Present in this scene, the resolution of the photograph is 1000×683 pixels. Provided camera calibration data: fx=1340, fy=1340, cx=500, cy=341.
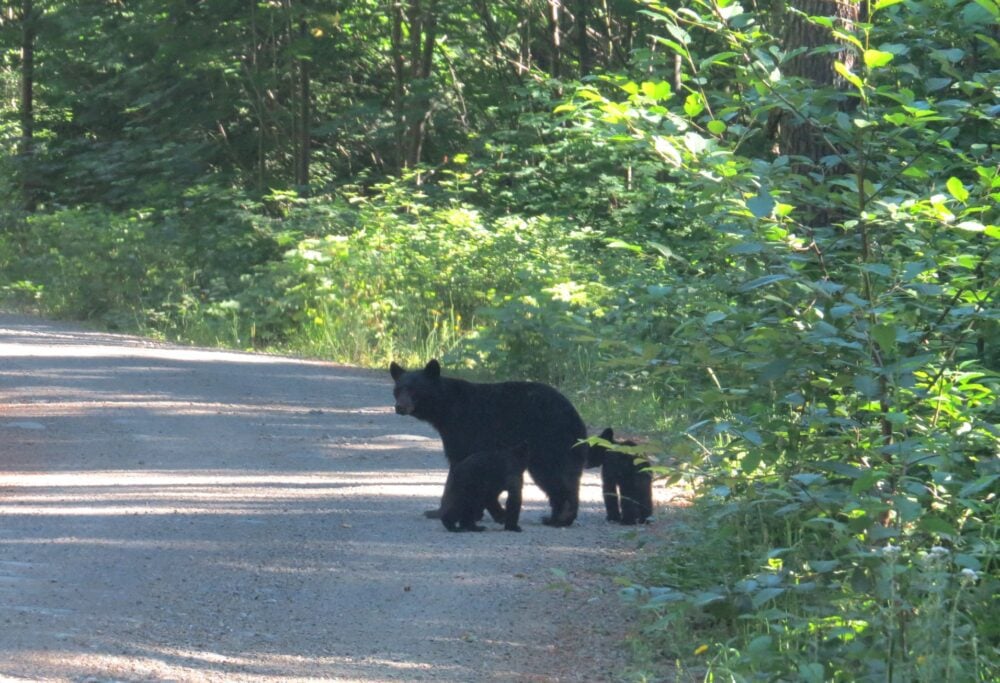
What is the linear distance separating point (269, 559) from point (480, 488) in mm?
1416

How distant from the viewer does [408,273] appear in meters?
18.0

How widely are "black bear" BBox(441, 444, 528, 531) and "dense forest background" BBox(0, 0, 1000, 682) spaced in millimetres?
895

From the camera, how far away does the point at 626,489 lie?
336 inches

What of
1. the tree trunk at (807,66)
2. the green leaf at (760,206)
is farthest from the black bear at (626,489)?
the green leaf at (760,206)

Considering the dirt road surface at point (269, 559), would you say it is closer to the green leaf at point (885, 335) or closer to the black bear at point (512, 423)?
the black bear at point (512, 423)

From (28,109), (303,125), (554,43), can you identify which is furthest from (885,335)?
(28,109)

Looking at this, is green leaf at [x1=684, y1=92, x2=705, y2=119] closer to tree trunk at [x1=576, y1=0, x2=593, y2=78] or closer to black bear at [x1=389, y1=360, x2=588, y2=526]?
black bear at [x1=389, y1=360, x2=588, y2=526]

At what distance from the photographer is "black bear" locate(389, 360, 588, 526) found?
27.3 ft

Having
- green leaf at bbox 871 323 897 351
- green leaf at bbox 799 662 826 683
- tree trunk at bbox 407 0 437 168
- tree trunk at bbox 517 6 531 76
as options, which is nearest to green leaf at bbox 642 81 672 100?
green leaf at bbox 871 323 897 351

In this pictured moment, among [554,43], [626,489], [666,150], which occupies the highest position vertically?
[554,43]

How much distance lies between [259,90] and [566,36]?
20.5 feet

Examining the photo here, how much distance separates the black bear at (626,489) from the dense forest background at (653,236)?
0.25m

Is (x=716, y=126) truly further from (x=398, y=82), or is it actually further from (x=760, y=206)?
(x=398, y=82)

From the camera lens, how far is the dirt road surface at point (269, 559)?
545cm
